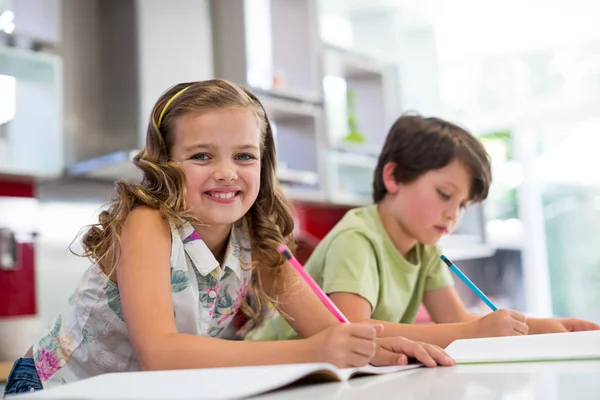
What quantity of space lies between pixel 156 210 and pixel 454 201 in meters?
0.78

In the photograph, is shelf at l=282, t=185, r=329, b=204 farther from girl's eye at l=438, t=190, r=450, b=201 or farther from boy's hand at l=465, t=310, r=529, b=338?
boy's hand at l=465, t=310, r=529, b=338

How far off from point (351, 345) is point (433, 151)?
36.9 inches

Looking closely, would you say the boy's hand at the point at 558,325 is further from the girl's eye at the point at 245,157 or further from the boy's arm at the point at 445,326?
the girl's eye at the point at 245,157

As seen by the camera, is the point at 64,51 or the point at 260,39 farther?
the point at 260,39

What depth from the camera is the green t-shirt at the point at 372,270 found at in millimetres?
1329

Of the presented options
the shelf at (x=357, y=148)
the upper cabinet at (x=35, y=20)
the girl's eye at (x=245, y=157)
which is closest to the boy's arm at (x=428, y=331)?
the girl's eye at (x=245, y=157)

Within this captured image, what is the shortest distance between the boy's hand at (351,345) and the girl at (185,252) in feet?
0.59

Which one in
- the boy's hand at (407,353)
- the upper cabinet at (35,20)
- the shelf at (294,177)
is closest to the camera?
the boy's hand at (407,353)

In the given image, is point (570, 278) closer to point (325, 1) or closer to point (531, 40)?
point (531, 40)

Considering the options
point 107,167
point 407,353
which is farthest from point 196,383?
point 107,167

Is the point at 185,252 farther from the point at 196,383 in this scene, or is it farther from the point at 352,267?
the point at 196,383

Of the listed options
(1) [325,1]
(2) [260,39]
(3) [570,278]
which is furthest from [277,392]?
(3) [570,278]

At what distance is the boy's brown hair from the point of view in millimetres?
1581

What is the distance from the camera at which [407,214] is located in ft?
5.12
